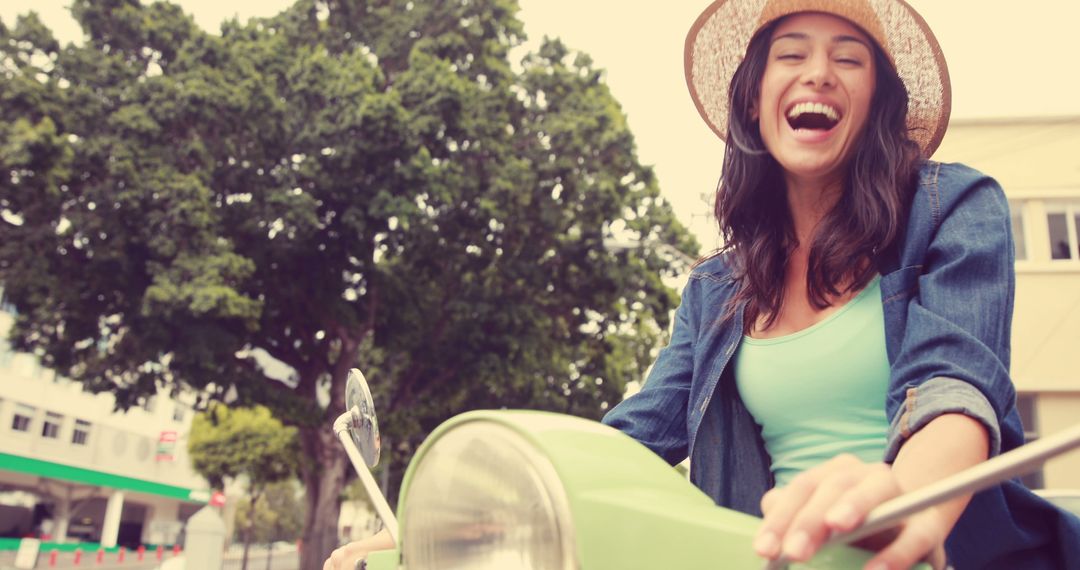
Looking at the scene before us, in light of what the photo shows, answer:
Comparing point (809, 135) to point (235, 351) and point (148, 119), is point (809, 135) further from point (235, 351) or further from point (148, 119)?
point (235, 351)

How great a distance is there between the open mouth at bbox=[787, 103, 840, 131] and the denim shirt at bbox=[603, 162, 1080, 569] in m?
0.13

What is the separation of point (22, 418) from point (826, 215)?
3428 cm

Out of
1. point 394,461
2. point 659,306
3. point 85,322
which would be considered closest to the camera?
point 85,322

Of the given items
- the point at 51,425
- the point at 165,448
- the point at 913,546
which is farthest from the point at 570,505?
the point at 165,448

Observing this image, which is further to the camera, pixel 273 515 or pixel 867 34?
pixel 273 515

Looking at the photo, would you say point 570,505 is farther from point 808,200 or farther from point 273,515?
point 273,515

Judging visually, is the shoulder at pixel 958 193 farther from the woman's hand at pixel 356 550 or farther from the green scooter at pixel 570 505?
the woman's hand at pixel 356 550

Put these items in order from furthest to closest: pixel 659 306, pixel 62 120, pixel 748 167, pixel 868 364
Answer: pixel 659 306, pixel 62 120, pixel 748 167, pixel 868 364

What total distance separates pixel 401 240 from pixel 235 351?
3003mm

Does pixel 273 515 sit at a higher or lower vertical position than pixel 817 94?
higher

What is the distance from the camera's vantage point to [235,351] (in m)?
13.6

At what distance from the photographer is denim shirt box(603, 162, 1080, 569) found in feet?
2.55

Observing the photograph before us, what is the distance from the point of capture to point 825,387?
3.37 feet

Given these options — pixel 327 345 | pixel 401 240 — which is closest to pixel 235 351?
pixel 327 345
